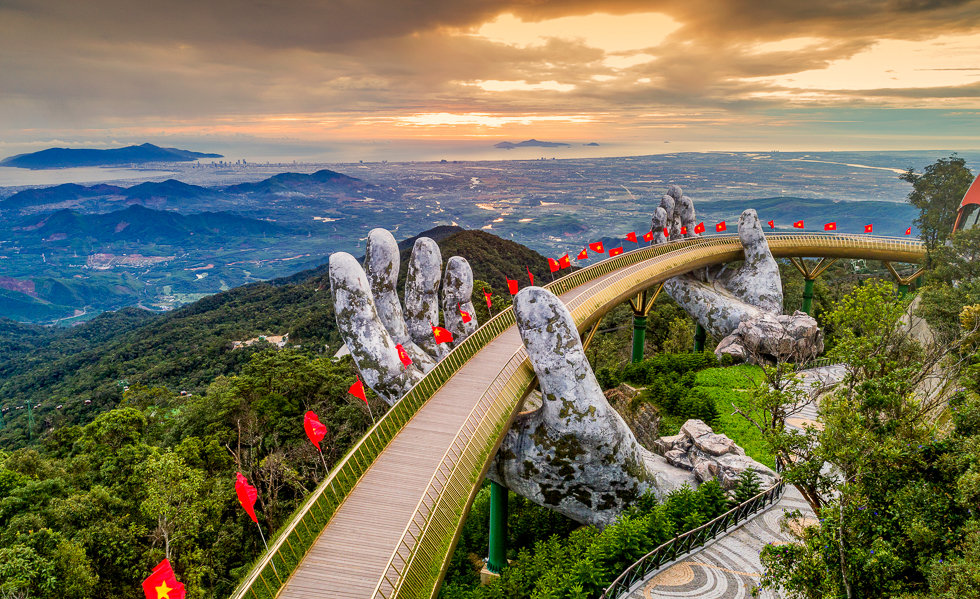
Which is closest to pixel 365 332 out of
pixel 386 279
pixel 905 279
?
pixel 386 279

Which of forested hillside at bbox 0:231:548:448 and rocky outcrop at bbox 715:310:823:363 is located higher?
rocky outcrop at bbox 715:310:823:363

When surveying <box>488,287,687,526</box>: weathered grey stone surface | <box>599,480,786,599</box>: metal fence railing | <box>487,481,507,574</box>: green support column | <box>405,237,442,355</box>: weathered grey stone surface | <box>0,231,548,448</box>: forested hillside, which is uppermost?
<box>405,237,442,355</box>: weathered grey stone surface

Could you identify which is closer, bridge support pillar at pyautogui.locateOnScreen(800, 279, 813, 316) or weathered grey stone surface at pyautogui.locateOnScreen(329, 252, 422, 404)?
weathered grey stone surface at pyautogui.locateOnScreen(329, 252, 422, 404)

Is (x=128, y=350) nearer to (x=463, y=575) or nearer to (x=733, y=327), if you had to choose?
(x=463, y=575)

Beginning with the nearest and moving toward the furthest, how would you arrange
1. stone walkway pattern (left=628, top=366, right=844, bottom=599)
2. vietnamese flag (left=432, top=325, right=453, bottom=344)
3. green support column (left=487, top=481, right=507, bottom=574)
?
stone walkway pattern (left=628, top=366, right=844, bottom=599), green support column (left=487, top=481, right=507, bottom=574), vietnamese flag (left=432, top=325, right=453, bottom=344)

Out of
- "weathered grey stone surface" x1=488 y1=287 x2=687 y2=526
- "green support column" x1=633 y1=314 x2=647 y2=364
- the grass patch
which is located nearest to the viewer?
"weathered grey stone surface" x1=488 y1=287 x2=687 y2=526

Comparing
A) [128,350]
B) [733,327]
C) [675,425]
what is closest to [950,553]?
[675,425]

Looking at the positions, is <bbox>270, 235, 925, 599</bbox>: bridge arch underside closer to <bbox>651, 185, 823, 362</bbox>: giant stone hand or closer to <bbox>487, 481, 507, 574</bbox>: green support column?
<bbox>487, 481, 507, 574</bbox>: green support column

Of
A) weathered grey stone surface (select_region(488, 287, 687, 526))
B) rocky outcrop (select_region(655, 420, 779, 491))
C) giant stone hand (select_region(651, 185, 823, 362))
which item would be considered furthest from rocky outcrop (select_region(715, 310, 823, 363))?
weathered grey stone surface (select_region(488, 287, 687, 526))
